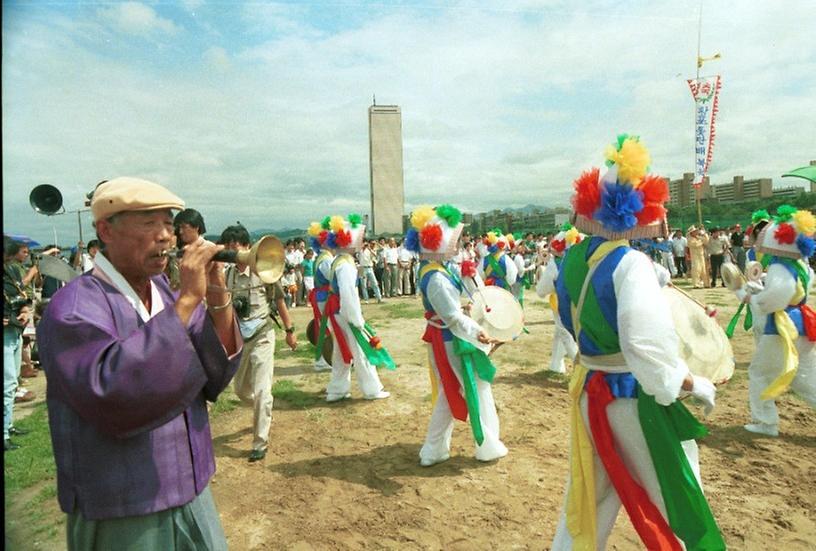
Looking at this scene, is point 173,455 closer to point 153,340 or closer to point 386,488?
point 153,340

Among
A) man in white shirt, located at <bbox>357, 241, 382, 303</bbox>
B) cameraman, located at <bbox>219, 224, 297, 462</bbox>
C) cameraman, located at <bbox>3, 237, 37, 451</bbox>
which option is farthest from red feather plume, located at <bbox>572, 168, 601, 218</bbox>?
A: man in white shirt, located at <bbox>357, 241, 382, 303</bbox>

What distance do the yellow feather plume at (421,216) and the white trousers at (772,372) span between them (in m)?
3.54

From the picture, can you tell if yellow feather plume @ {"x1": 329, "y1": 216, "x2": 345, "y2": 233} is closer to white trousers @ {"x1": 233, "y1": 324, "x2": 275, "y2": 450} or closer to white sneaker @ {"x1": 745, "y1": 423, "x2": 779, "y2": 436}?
white trousers @ {"x1": 233, "y1": 324, "x2": 275, "y2": 450}

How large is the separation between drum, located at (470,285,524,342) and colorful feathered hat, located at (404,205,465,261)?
1.92 ft

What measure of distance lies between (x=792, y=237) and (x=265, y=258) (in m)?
5.12

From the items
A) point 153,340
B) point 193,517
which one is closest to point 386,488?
point 193,517

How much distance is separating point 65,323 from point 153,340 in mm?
271

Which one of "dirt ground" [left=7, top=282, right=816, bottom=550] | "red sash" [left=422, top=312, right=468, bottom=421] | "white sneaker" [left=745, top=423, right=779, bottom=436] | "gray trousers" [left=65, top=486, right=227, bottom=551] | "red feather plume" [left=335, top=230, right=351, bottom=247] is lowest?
"dirt ground" [left=7, top=282, right=816, bottom=550]

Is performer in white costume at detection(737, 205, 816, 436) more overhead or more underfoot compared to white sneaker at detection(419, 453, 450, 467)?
more overhead

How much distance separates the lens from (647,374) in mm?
2371

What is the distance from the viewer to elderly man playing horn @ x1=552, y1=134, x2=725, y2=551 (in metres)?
2.43

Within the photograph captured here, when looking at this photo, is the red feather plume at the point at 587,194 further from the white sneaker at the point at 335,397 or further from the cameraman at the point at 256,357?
the white sneaker at the point at 335,397

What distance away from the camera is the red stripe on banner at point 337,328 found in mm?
6812

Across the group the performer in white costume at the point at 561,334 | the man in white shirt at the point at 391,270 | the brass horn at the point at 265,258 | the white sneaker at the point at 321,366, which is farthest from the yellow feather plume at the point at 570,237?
the man in white shirt at the point at 391,270
